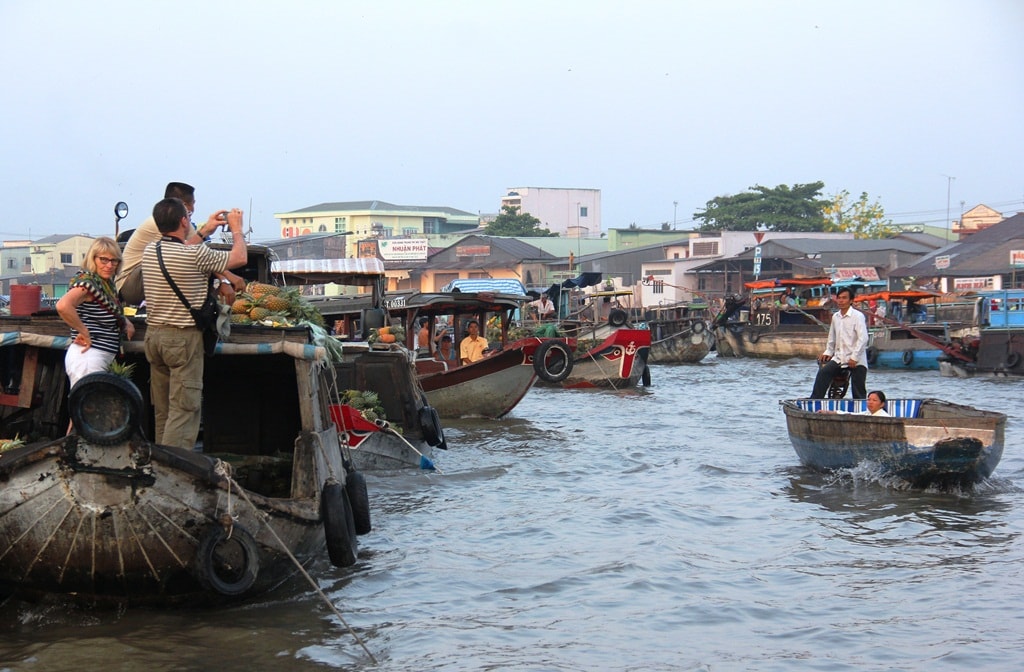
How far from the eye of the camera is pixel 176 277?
5840mm

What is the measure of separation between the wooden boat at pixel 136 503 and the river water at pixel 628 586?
313 mm

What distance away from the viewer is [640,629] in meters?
6.33

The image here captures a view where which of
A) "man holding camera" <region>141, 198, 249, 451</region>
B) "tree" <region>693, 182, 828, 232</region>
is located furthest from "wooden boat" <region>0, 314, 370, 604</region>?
"tree" <region>693, 182, 828, 232</region>

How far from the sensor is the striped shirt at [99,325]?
5879mm

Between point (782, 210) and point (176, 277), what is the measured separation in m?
55.4

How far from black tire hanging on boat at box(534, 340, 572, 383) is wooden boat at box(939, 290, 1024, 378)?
12.2m

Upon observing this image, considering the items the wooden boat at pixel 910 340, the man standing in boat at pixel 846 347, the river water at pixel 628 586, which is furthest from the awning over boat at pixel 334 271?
the wooden boat at pixel 910 340

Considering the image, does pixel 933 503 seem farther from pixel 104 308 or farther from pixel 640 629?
pixel 104 308

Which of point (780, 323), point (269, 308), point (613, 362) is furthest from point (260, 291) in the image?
point (780, 323)

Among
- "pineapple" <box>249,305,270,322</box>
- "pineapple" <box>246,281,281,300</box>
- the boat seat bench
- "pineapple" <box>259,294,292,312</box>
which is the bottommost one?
the boat seat bench

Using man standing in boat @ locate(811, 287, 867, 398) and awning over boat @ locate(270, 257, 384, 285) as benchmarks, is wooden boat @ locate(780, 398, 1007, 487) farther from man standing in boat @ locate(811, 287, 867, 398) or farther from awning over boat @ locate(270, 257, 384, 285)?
awning over boat @ locate(270, 257, 384, 285)

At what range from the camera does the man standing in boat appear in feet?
36.6

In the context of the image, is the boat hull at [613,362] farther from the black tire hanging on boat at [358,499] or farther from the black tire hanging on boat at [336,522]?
the black tire hanging on boat at [336,522]

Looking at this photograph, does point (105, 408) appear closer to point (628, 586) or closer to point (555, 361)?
point (628, 586)
